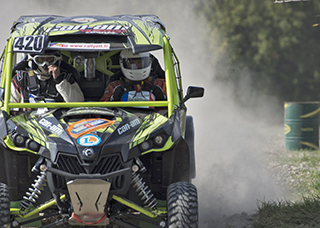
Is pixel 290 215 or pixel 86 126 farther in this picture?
pixel 290 215

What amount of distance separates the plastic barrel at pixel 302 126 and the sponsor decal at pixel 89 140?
829 cm

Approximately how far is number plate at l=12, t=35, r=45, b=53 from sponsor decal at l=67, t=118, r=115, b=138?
0.95 metres

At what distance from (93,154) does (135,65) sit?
168 cm

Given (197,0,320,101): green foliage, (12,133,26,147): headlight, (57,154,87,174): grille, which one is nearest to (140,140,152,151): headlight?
(57,154,87,174): grille

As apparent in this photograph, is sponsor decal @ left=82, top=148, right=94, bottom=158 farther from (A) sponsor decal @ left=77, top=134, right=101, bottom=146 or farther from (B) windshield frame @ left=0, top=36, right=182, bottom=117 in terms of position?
(B) windshield frame @ left=0, top=36, right=182, bottom=117

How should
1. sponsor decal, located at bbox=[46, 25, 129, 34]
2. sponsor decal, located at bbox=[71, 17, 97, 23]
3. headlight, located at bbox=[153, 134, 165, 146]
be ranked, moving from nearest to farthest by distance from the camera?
headlight, located at bbox=[153, 134, 165, 146] → sponsor decal, located at bbox=[46, 25, 129, 34] → sponsor decal, located at bbox=[71, 17, 97, 23]

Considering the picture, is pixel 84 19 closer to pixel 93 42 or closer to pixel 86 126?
pixel 93 42

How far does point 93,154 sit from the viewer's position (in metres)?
4.21

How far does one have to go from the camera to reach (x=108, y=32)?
5242 millimetres

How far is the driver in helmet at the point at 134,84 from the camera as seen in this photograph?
5.60m

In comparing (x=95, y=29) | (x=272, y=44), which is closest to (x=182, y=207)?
(x=95, y=29)

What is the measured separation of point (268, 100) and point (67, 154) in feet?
72.8

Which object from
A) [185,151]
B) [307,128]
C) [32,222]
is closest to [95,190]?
[32,222]

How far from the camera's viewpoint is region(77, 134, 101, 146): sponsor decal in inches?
169
